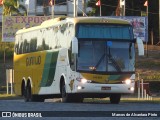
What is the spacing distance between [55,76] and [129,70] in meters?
3.93

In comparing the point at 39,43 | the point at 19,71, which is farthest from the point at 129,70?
the point at 19,71

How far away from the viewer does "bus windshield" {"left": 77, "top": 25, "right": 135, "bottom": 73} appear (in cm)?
3144

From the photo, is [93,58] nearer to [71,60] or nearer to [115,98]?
[71,60]

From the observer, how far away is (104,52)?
31672 millimetres

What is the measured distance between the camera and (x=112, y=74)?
31.4 m

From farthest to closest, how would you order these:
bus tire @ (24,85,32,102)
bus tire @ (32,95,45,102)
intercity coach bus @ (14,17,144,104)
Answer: bus tire @ (24,85,32,102) < bus tire @ (32,95,45,102) < intercity coach bus @ (14,17,144,104)

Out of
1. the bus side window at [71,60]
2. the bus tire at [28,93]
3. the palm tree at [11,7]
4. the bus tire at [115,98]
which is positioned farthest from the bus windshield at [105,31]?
the palm tree at [11,7]

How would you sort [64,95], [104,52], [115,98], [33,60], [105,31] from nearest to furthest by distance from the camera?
1. [104,52]
2. [105,31]
3. [64,95]
4. [115,98]
5. [33,60]

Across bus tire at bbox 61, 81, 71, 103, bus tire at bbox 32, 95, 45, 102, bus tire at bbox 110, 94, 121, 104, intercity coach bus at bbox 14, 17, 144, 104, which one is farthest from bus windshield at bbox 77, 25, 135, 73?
bus tire at bbox 32, 95, 45, 102

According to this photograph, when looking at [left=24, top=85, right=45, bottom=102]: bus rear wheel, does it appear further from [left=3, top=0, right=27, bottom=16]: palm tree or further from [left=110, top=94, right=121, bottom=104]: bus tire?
[left=3, top=0, right=27, bottom=16]: palm tree

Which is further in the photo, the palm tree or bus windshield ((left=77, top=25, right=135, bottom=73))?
the palm tree

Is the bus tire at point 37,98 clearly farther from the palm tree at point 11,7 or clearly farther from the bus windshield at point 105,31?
the palm tree at point 11,7

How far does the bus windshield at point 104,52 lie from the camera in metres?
31.4

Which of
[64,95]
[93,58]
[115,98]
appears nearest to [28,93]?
[64,95]
